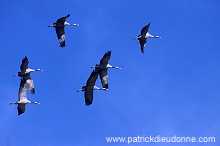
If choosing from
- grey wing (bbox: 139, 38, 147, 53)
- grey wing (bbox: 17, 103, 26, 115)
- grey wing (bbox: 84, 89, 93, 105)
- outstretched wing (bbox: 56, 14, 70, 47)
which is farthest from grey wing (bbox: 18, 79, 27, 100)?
grey wing (bbox: 139, 38, 147, 53)

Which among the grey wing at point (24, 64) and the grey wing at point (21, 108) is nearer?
the grey wing at point (24, 64)

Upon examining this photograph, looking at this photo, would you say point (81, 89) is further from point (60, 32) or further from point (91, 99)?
point (60, 32)

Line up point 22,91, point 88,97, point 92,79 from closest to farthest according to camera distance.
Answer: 1. point 92,79
2. point 88,97
3. point 22,91

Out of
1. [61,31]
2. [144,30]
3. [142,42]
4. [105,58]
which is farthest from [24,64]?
[142,42]

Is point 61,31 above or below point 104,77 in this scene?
above

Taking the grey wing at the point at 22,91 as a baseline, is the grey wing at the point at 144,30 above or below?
above

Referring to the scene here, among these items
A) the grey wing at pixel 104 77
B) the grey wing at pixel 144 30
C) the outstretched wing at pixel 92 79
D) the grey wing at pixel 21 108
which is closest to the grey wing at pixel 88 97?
the outstretched wing at pixel 92 79

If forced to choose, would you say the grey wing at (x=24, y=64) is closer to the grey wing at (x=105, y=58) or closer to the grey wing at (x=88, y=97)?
the grey wing at (x=88, y=97)

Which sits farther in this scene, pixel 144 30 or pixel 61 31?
pixel 61 31

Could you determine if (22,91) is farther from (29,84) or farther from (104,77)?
(104,77)

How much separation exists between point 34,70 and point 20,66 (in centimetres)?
205

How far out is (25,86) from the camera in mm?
54812

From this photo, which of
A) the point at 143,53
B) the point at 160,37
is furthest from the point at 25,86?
the point at 160,37

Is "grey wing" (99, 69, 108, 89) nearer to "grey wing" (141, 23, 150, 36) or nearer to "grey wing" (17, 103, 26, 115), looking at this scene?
"grey wing" (141, 23, 150, 36)
